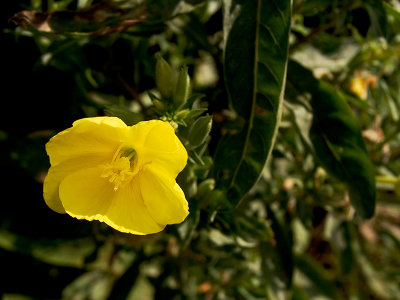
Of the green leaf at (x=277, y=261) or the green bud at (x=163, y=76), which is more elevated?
the green bud at (x=163, y=76)

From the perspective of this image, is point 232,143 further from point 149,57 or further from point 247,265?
point 247,265

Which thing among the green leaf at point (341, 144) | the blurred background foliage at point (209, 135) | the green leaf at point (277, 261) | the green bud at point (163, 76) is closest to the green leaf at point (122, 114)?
the blurred background foliage at point (209, 135)

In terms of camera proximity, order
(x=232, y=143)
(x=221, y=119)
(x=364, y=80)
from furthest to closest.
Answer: (x=364, y=80) < (x=221, y=119) < (x=232, y=143)

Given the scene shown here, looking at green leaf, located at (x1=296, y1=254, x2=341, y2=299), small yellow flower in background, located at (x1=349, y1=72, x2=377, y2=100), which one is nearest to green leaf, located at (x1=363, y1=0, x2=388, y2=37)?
small yellow flower in background, located at (x1=349, y1=72, x2=377, y2=100)

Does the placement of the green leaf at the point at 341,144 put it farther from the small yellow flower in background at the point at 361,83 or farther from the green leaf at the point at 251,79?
the small yellow flower in background at the point at 361,83

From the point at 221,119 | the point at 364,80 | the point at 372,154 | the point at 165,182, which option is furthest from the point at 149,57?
the point at 372,154

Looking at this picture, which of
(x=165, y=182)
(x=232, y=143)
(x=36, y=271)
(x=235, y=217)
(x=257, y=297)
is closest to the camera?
(x=165, y=182)

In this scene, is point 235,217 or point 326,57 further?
point 326,57
